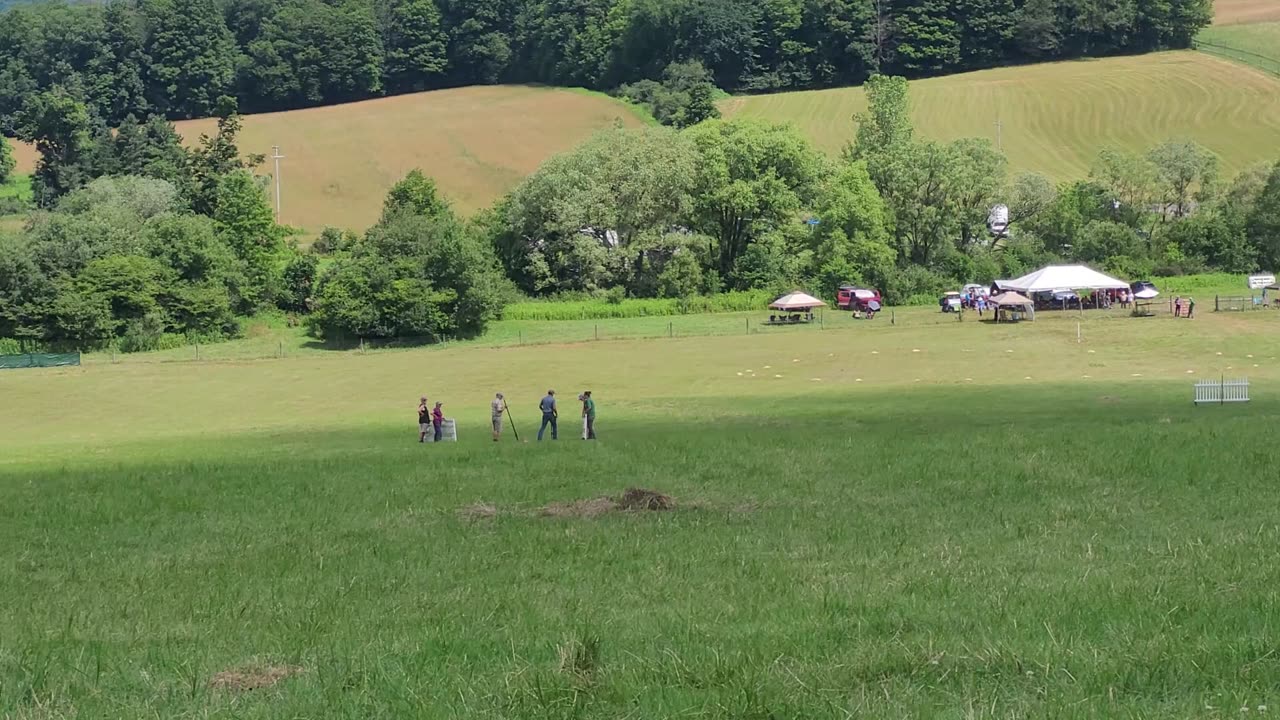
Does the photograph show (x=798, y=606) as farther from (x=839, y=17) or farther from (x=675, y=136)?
(x=839, y=17)

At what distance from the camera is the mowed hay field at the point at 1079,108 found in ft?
391

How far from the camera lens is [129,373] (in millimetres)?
63969

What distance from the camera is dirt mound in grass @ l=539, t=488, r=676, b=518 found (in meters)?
19.0

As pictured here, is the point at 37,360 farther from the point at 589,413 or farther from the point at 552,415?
the point at 589,413

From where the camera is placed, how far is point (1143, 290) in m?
74.9

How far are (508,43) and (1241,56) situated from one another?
91.6 metres

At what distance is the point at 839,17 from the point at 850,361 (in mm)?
106312

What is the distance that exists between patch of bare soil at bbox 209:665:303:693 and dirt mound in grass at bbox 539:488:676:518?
9.56 metres

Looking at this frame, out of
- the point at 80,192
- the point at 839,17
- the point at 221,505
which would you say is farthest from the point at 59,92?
the point at 221,505

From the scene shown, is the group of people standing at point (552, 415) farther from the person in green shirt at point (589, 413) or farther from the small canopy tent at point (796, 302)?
the small canopy tent at point (796, 302)

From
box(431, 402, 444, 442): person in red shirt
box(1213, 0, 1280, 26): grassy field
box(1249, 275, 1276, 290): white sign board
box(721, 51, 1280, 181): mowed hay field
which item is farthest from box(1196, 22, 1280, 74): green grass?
box(431, 402, 444, 442): person in red shirt

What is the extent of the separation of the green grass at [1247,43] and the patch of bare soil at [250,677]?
5901 inches

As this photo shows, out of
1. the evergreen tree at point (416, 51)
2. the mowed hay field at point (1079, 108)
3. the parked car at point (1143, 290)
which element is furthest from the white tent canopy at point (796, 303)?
the evergreen tree at point (416, 51)

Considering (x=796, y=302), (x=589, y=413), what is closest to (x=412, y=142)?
(x=796, y=302)
